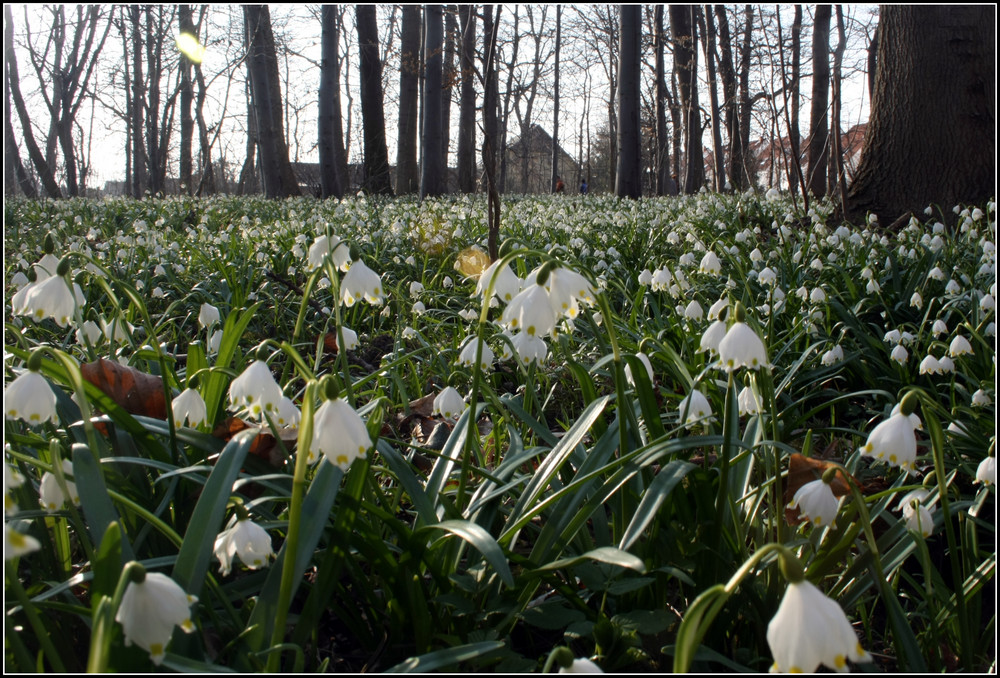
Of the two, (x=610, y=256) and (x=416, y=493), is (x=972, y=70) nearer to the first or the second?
(x=610, y=256)

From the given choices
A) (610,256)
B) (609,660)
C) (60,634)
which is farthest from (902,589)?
(610,256)

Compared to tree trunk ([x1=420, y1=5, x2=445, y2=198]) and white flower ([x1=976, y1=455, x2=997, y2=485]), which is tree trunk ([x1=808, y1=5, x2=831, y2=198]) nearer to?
tree trunk ([x1=420, y1=5, x2=445, y2=198])

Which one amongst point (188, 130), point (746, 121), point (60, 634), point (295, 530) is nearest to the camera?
point (295, 530)

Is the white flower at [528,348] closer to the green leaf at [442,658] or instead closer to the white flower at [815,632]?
the green leaf at [442,658]

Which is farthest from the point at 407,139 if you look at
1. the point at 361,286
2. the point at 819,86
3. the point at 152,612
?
the point at 152,612

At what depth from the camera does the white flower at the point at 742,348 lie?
139 cm

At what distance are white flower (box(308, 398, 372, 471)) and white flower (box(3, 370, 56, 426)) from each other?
57 centimetres

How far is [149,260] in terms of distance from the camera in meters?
5.62

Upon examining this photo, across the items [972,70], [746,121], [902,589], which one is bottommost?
[902,589]

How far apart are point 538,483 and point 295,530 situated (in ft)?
2.05

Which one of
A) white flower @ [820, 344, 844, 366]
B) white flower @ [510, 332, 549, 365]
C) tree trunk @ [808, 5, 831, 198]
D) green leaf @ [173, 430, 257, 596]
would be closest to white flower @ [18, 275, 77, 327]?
green leaf @ [173, 430, 257, 596]

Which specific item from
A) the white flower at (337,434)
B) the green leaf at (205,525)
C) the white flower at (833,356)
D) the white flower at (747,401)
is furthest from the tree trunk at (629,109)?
the white flower at (337,434)

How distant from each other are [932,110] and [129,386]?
20.4 ft

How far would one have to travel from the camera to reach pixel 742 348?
1.39 metres
